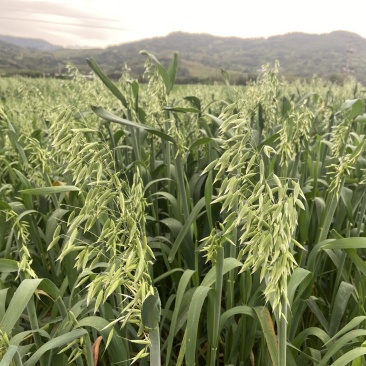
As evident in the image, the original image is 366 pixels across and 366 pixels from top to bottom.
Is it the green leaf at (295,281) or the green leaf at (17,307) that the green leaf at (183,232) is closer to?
the green leaf at (295,281)

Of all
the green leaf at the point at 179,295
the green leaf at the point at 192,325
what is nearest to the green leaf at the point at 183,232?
the green leaf at the point at 179,295

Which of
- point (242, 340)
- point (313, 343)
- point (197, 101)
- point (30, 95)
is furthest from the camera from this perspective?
point (30, 95)

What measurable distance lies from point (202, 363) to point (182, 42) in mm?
126318

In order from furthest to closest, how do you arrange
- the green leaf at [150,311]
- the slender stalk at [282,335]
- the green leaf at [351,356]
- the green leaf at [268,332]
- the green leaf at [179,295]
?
the green leaf at [179,295]
the green leaf at [268,332]
the green leaf at [351,356]
the slender stalk at [282,335]
the green leaf at [150,311]

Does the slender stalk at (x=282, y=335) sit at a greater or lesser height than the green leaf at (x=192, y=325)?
greater

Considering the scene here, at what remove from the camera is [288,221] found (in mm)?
982

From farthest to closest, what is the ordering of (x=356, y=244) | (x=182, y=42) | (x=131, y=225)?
1. (x=182, y=42)
2. (x=356, y=244)
3. (x=131, y=225)

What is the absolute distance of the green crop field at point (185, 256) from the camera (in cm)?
95

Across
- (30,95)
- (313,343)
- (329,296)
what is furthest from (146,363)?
(30,95)

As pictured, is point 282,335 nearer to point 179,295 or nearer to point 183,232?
point 179,295

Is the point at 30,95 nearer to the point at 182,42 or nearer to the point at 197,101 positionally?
the point at 197,101

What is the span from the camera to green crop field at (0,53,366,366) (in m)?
0.95

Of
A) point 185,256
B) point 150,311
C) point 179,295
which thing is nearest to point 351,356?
point 179,295

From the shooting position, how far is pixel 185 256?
198 centimetres
